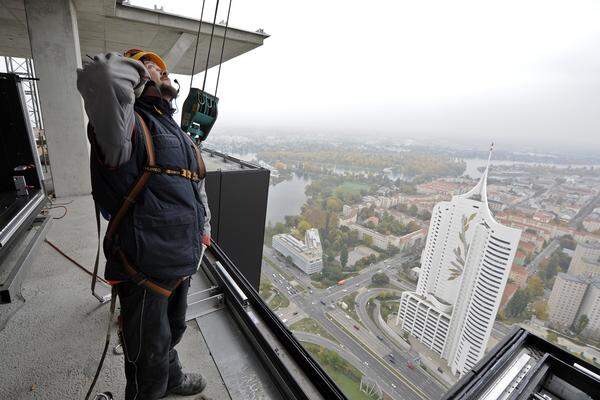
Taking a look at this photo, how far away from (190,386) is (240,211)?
3004 millimetres

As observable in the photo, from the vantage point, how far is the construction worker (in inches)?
32.6

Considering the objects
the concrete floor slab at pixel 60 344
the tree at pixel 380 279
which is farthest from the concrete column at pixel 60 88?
the tree at pixel 380 279

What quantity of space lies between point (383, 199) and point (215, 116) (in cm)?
486

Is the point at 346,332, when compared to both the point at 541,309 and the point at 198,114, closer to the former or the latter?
the point at 541,309

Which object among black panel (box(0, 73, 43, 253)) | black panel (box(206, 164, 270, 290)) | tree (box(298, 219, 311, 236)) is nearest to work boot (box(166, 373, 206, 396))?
black panel (box(0, 73, 43, 253))

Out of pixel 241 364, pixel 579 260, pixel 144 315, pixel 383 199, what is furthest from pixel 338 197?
pixel 144 315

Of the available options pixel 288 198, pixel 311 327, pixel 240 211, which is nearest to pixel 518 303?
pixel 311 327

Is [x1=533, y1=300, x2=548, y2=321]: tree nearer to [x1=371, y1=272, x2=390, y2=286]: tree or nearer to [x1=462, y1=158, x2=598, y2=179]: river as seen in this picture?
[x1=462, y1=158, x2=598, y2=179]: river

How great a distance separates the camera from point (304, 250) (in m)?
5.00

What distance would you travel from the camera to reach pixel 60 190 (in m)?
4.08

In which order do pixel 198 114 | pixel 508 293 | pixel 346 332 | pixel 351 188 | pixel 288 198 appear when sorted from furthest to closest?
pixel 351 188 < pixel 288 198 < pixel 346 332 < pixel 508 293 < pixel 198 114

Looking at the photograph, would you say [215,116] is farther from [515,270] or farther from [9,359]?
[515,270]

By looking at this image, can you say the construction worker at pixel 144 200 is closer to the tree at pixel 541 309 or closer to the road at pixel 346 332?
the tree at pixel 541 309

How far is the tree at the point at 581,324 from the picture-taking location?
172cm
